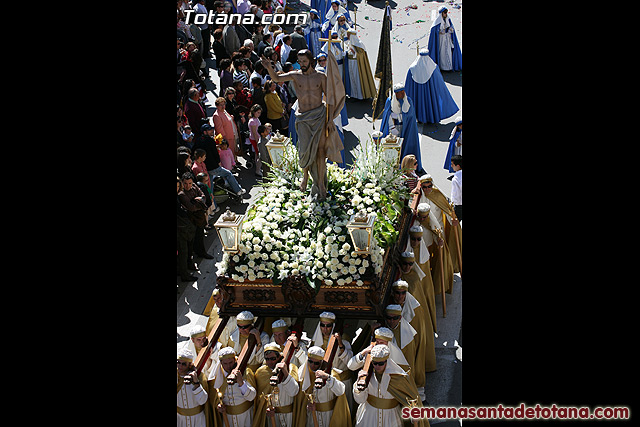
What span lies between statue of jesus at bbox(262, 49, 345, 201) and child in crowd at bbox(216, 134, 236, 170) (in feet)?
14.1

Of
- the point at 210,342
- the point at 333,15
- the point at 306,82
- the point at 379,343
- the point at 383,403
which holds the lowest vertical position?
the point at 383,403

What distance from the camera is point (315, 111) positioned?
8648 mm

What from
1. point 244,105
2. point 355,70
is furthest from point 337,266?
point 355,70

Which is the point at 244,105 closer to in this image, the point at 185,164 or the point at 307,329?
the point at 185,164

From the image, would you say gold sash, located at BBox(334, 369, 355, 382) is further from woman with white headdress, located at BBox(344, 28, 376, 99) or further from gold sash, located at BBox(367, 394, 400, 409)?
woman with white headdress, located at BBox(344, 28, 376, 99)

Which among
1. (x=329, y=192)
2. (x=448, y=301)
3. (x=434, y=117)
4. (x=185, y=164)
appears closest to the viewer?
(x=329, y=192)

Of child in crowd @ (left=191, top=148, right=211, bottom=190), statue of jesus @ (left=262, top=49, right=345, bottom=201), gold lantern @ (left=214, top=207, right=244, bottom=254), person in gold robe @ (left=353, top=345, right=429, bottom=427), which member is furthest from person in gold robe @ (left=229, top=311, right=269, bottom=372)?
child in crowd @ (left=191, top=148, right=211, bottom=190)

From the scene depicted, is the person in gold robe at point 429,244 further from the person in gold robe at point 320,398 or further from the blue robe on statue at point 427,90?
the blue robe on statue at point 427,90

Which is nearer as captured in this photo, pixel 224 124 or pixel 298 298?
pixel 298 298

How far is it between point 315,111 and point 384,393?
10.1 ft

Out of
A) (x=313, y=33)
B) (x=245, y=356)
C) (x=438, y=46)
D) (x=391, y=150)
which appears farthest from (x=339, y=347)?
(x=438, y=46)

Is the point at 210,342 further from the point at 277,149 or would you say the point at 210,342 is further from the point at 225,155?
the point at 225,155

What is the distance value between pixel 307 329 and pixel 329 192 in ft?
5.58

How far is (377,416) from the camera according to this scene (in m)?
7.51
